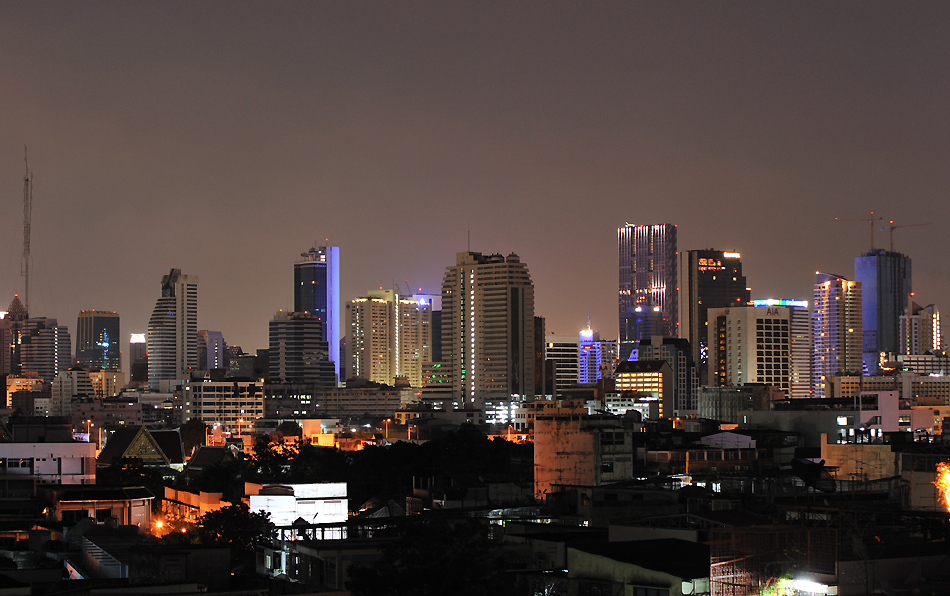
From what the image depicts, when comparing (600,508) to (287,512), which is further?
(287,512)

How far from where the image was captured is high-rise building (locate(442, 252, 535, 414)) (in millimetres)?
173500

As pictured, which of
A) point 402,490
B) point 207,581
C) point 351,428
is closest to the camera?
point 207,581

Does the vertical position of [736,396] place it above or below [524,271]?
below

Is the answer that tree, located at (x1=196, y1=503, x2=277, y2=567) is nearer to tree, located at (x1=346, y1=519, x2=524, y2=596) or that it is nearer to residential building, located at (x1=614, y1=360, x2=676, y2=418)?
tree, located at (x1=346, y1=519, x2=524, y2=596)

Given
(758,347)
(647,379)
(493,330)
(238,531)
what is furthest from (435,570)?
(647,379)

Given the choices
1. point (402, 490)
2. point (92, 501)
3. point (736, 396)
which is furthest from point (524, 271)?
point (92, 501)

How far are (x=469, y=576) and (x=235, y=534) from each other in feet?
54.5

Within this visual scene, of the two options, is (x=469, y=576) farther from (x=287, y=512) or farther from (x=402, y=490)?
(x=402, y=490)

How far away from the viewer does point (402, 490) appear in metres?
65.8

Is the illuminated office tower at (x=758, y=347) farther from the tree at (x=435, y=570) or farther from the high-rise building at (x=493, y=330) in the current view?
the tree at (x=435, y=570)

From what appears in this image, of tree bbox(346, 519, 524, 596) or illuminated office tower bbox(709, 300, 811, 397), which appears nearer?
tree bbox(346, 519, 524, 596)

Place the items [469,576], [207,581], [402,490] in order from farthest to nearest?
[402,490] < [207,581] < [469,576]

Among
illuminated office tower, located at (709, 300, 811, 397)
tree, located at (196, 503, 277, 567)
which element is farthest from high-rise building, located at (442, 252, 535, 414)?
tree, located at (196, 503, 277, 567)

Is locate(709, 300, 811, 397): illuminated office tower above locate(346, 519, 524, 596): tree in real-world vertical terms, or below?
above
